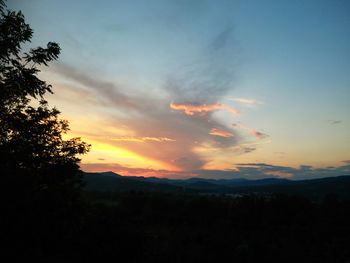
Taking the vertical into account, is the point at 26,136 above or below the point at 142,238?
above

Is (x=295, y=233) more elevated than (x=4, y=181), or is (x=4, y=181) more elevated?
(x=4, y=181)

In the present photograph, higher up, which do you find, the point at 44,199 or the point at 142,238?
the point at 44,199

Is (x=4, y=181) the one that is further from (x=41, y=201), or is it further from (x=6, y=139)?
(x=6, y=139)

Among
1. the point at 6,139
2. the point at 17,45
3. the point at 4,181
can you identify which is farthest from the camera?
the point at 6,139

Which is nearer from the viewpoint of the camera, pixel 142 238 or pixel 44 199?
pixel 44 199

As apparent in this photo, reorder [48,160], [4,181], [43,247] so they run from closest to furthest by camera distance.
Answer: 1. [4,181]
2. [43,247]
3. [48,160]

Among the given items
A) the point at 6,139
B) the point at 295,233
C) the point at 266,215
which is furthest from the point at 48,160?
the point at 266,215

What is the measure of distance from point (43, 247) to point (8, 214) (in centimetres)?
268

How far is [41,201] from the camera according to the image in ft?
32.1

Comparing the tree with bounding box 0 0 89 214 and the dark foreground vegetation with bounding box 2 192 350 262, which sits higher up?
the tree with bounding box 0 0 89 214

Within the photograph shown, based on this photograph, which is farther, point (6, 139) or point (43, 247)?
point (6, 139)

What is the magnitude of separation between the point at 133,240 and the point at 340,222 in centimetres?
6806

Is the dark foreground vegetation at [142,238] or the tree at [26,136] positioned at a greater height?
the tree at [26,136]

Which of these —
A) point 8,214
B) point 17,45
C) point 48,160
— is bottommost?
point 8,214
